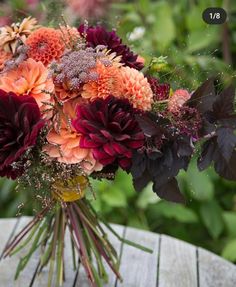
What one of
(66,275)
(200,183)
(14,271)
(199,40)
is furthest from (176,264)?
(199,40)

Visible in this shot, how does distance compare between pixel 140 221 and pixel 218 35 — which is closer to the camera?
pixel 140 221

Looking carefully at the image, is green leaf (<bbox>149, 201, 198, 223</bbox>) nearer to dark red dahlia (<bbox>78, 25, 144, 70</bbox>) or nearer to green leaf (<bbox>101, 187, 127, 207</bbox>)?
green leaf (<bbox>101, 187, 127, 207</bbox>)

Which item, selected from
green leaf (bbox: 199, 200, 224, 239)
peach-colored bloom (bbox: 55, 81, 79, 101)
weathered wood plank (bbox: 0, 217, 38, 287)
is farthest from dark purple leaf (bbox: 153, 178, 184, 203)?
green leaf (bbox: 199, 200, 224, 239)

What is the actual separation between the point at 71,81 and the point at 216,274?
2.51 feet

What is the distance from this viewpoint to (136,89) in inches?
46.0

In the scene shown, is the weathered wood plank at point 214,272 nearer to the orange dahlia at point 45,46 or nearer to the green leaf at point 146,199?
the orange dahlia at point 45,46

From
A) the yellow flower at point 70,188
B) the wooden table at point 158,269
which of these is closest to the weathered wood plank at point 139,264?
the wooden table at point 158,269

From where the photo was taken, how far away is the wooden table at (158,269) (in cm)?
162

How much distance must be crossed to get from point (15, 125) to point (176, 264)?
736 mm

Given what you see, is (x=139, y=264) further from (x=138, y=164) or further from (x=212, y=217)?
(x=212, y=217)

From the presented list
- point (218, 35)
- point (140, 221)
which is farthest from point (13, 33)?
point (218, 35)

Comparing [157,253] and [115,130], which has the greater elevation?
[115,130]

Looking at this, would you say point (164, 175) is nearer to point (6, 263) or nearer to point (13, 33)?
point (13, 33)

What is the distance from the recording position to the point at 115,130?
1.16m
